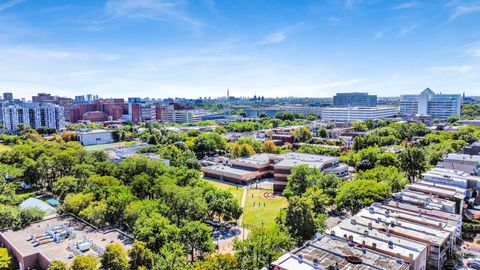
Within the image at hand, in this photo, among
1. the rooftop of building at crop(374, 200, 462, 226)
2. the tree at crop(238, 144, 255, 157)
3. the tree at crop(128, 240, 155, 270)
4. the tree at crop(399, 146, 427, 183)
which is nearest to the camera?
the tree at crop(128, 240, 155, 270)

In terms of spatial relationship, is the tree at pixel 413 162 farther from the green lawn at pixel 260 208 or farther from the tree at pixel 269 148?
the tree at pixel 269 148

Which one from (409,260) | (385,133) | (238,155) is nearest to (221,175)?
(238,155)

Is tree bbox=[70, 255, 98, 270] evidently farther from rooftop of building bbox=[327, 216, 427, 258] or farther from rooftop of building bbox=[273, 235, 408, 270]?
rooftop of building bbox=[327, 216, 427, 258]

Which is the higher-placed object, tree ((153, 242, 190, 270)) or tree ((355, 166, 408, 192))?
tree ((355, 166, 408, 192))

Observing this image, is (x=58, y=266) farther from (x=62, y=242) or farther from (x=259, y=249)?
(x=259, y=249)

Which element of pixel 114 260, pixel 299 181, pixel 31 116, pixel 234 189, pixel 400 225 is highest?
pixel 31 116

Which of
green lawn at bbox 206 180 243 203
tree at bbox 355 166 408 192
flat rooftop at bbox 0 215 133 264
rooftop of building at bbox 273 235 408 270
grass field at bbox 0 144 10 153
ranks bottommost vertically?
green lawn at bbox 206 180 243 203

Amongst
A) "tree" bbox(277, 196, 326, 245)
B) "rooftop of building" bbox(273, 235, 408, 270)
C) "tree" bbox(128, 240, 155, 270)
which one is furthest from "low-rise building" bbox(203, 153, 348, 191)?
"tree" bbox(128, 240, 155, 270)

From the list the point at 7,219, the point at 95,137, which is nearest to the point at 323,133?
the point at 95,137
